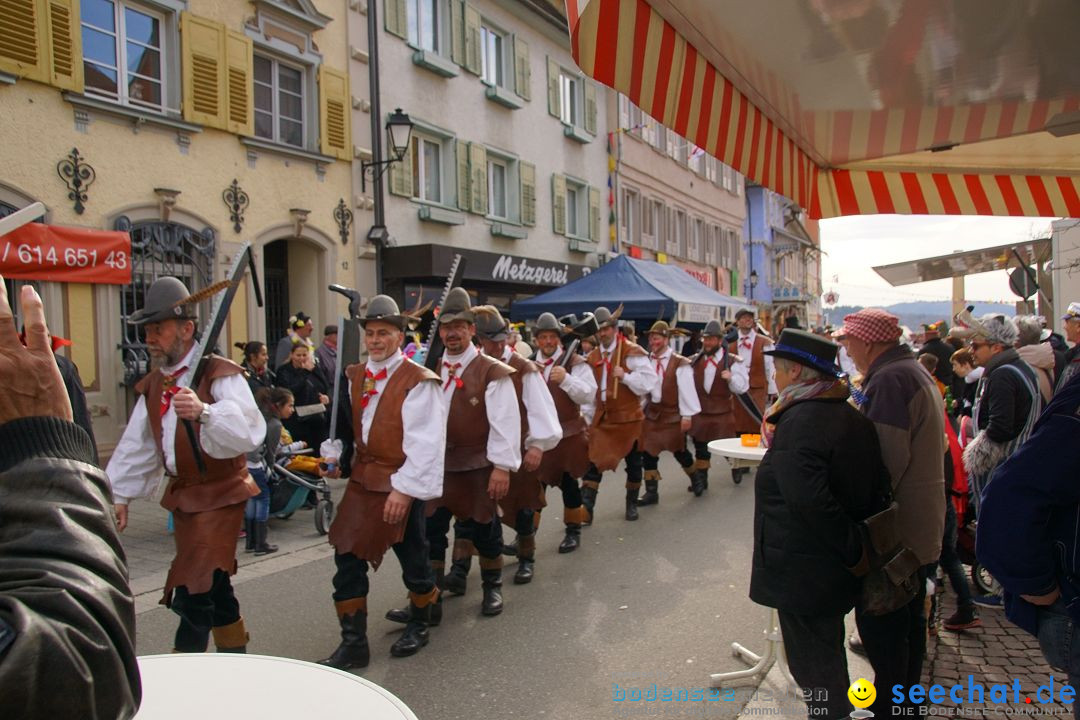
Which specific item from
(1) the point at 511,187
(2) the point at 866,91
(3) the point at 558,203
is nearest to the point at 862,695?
(2) the point at 866,91

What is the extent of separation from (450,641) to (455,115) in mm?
12654

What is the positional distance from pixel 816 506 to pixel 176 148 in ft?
32.9

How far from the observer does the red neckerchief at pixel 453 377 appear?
509 cm

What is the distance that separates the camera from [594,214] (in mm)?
20797

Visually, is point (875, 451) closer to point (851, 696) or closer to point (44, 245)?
point (851, 696)

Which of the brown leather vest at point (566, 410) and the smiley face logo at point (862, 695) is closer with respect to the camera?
the smiley face logo at point (862, 695)

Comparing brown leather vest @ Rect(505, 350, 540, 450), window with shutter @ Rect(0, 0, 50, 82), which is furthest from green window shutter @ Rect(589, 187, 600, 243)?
brown leather vest @ Rect(505, 350, 540, 450)

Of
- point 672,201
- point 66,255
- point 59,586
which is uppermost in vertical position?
point 672,201

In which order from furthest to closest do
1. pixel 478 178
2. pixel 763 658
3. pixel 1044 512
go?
pixel 478 178, pixel 763 658, pixel 1044 512

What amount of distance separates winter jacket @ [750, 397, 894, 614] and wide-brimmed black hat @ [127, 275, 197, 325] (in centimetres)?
288

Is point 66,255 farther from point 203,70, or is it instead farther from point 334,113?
point 334,113

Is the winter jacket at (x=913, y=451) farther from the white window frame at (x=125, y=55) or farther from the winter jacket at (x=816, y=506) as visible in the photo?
the white window frame at (x=125, y=55)

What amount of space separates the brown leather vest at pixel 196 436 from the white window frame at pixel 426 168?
10756 millimetres

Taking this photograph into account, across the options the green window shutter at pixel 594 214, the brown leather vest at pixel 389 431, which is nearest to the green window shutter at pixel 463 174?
the green window shutter at pixel 594 214
